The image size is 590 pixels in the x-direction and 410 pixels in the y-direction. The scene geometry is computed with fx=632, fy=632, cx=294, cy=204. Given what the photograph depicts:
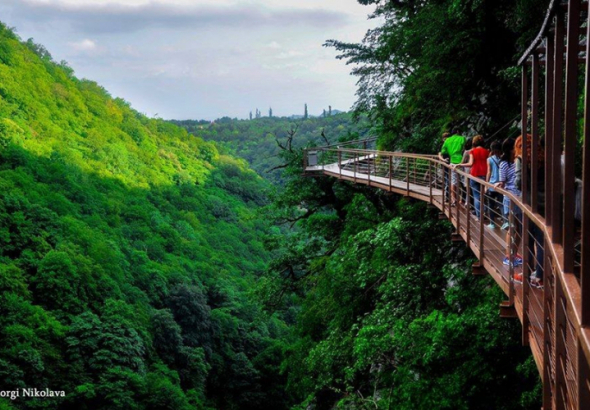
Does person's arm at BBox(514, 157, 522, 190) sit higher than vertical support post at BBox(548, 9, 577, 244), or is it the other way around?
vertical support post at BBox(548, 9, 577, 244)

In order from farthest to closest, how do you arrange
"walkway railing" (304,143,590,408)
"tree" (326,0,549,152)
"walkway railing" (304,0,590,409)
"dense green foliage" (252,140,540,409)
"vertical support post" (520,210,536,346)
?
1. "tree" (326,0,549,152)
2. "dense green foliage" (252,140,540,409)
3. "vertical support post" (520,210,536,346)
4. "walkway railing" (304,143,590,408)
5. "walkway railing" (304,0,590,409)

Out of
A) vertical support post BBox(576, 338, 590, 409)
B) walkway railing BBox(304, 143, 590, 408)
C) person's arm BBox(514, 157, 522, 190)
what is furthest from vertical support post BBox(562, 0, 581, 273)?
person's arm BBox(514, 157, 522, 190)

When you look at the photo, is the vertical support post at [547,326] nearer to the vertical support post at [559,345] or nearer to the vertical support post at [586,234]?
the vertical support post at [559,345]

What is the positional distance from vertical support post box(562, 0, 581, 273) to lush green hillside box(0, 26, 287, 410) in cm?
2095

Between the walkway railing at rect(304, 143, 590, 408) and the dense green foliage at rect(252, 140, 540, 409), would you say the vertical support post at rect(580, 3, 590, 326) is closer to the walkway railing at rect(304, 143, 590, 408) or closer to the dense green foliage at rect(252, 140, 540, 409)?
the walkway railing at rect(304, 143, 590, 408)

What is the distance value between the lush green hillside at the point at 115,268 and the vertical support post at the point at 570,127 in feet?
68.7

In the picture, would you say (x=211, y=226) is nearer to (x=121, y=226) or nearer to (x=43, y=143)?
(x=121, y=226)

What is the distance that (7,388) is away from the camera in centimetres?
3350

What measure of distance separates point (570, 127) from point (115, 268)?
5594cm

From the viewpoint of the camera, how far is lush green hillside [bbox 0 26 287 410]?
38062 mm

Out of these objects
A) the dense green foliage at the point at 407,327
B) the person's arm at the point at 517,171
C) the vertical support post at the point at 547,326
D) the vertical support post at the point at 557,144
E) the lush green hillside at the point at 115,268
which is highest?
the vertical support post at the point at 557,144

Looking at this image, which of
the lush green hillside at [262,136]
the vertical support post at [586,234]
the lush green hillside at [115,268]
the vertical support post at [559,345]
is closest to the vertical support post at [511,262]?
the vertical support post at [559,345]

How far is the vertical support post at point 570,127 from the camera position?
7.94ft

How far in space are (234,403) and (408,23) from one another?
114 feet
